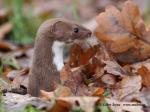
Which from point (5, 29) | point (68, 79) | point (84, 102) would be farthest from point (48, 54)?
point (5, 29)

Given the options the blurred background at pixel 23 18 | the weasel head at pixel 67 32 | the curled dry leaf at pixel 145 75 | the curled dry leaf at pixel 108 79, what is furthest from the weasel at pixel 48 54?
the blurred background at pixel 23 18

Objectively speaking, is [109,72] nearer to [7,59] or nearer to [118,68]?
[118,68]

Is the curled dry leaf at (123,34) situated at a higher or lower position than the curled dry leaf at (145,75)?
higher

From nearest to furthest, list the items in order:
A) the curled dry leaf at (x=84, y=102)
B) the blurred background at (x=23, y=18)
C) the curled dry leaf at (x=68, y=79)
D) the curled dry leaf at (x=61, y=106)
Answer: the curled dry leaf at (x=84, y=102), the curled dry leaf at (x=61, y=106), the curled dry leaf at (x=68, y=79), the blurred background at (x=23, y=18)

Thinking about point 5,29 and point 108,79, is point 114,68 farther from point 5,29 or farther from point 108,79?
point 5,29

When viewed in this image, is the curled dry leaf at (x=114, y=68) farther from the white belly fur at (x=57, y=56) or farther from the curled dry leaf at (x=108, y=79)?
the white belly fur at (x=57, y=56)

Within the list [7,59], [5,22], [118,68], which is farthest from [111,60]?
[5,22]
